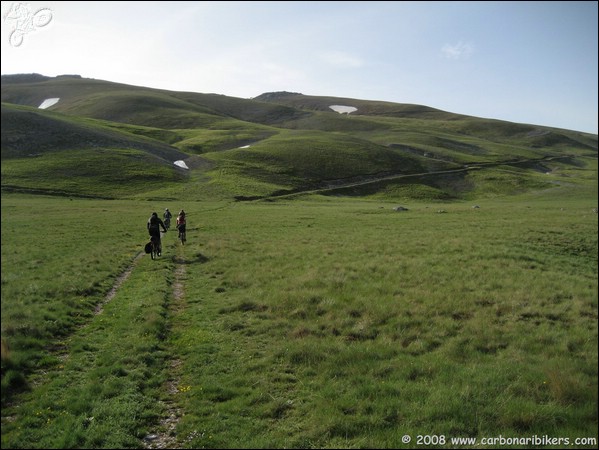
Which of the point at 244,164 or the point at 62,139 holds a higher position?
the point at 62,139

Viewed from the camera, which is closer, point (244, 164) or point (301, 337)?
point (301, 337)

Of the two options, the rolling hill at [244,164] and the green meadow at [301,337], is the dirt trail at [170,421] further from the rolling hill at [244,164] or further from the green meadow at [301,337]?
the rolling hill at [244,164]

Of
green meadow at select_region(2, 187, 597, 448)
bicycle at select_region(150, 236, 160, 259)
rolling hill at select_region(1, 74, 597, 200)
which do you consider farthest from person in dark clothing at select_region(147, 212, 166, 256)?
rolling hill at select_region(1, 74, 597, 200)

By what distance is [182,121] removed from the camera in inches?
6983

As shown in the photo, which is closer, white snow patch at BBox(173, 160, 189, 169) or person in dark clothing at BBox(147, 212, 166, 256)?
person in dark clothing at BBox(147, 212, 166, 256)

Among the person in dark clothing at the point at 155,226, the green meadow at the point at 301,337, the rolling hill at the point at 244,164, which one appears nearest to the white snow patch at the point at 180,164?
the rolling hill at the point at 244,164

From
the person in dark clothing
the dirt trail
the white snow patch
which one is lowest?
the dirt trail

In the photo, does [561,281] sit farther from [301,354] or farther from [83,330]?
[83,330]

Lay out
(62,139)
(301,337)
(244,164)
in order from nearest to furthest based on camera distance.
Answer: (301,337) < (62,139) < (244,164)

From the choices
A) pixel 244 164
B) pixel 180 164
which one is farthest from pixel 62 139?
pixel 244 164

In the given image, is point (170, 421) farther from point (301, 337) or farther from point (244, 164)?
point (244, 164)

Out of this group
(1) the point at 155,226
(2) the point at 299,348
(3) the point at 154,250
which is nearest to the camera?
(2) the point at 299,348

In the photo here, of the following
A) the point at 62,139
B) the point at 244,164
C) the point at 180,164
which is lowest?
the point at 180,164

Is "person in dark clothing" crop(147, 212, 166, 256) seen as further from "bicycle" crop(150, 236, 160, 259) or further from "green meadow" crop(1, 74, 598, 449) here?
"green meadow" crop(1, 74, 598, 449)
